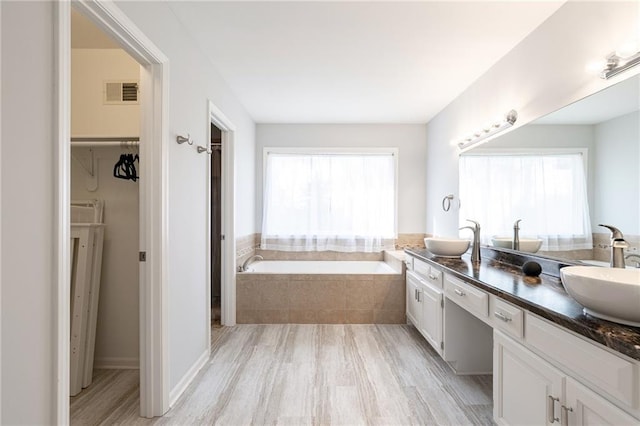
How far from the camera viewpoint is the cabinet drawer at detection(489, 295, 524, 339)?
5.13 ft

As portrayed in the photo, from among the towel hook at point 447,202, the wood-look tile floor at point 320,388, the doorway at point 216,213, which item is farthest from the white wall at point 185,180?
the towel hook at point 447,202

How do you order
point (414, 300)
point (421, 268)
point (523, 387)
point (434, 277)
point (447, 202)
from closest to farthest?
1. point (523, 387)
2. point (434, 277)
3. point (421, 268)
4. point (414, 300)
5. point (447, 202)

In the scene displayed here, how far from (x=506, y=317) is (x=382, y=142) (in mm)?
3423

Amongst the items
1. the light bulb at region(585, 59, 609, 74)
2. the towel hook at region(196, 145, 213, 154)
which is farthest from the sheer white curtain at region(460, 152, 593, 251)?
the towel hook at region(196, 145, 213, 154)

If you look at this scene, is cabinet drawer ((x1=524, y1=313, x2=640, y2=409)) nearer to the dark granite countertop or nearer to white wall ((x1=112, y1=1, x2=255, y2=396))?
the dark granite countertop

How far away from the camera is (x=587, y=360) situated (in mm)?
1176

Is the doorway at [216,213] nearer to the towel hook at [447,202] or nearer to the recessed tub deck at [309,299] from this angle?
the recessed tub deck at [309,299]

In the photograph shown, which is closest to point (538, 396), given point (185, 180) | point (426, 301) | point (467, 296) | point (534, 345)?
point (534, 345)

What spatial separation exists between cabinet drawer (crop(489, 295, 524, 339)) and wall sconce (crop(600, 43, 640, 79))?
127 centimetres

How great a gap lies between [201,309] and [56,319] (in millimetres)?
1601

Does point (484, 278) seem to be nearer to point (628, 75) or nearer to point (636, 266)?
point (636, 266)

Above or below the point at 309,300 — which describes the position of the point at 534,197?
above

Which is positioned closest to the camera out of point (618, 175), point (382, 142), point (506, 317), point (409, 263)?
point (506, 317)

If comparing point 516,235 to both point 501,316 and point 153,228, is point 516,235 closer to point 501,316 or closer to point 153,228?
point 501,316
